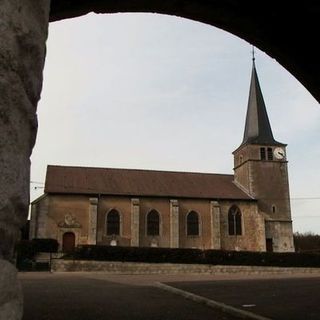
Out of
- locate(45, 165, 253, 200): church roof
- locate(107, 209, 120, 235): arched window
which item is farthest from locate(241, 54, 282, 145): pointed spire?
locate(107, 209, 120, 235): arched window

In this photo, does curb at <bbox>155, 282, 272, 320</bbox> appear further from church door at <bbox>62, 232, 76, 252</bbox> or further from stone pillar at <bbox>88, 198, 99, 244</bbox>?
church door at <bbox>62, 232, 76, 252</bbox>

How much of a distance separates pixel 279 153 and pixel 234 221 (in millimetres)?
10143

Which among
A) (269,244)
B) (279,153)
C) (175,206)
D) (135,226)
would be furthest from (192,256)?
(279,153)

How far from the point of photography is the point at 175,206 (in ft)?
143

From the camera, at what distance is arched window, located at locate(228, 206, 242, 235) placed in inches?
1766

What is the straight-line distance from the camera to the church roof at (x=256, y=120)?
165 ft

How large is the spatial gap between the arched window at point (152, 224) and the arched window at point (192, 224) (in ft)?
9.88

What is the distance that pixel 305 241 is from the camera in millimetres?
55469

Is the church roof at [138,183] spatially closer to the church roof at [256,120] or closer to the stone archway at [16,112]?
the church roof at [256,120]

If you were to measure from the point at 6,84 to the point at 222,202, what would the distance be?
44.5m

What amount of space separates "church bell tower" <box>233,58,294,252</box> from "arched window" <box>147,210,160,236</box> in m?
10.3

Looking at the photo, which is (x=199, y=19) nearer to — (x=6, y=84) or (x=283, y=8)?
(x=283, y=8)

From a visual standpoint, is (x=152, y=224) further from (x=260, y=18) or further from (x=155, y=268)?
(x=260, y=18)

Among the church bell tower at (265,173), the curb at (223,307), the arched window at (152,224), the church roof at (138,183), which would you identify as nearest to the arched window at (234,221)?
the church roof at (138,183)
